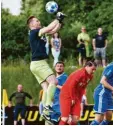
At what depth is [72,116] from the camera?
15.9m

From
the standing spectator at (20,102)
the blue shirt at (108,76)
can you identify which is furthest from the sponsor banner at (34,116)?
the blue shirt at (108,76)

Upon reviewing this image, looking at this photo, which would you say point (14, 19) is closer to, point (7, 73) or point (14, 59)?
point (14, 59)

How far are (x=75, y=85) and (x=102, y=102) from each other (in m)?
1.01

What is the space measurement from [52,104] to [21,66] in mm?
7379

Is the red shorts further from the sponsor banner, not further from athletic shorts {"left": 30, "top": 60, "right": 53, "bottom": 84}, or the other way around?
the sponsor banner

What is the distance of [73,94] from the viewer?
15852 mm

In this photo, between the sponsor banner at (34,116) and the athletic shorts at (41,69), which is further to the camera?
the sponsor banner at (34,116)

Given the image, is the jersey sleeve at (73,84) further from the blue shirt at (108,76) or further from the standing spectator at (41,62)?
the blue shirt at (108,76)

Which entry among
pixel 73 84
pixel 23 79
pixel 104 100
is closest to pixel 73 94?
pixel 73 84

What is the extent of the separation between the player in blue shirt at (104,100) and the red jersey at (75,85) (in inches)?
17.2

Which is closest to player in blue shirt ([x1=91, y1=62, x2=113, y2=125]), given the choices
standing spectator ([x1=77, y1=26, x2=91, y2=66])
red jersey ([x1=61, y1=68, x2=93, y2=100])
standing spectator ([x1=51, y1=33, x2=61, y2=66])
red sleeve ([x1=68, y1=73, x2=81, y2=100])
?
red jersey ([x1=61, y1=68, x2=93, y2=100])

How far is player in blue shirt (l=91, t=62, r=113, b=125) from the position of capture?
16.5 metres

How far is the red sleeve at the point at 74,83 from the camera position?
15.8 meters

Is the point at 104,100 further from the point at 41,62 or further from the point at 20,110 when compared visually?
the point at 20,110
